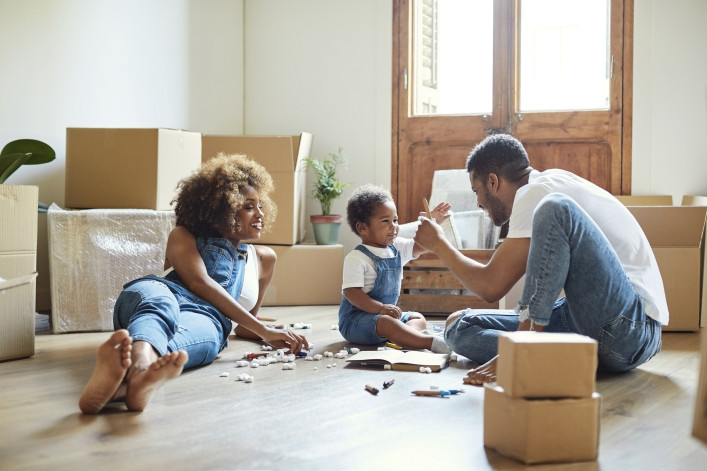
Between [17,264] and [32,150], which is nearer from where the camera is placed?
[17,264]

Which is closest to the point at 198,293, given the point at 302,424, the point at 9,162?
the point at 302,424

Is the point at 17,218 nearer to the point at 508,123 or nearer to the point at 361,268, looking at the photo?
the point at 361,268

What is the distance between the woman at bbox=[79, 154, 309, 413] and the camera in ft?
5.77

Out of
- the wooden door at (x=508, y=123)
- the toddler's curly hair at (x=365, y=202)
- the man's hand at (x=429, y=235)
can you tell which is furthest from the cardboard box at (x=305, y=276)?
the man's hand at (x=429, y=235)

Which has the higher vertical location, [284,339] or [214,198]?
[214,198]

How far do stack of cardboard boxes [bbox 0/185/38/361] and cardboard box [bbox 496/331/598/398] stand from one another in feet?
5.67

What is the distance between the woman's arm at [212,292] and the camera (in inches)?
95.9

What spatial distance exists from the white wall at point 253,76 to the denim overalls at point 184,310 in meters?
Result: 1.22

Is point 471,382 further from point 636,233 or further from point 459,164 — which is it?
point 459,164

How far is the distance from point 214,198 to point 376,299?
68cm

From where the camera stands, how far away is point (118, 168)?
11.0 feet

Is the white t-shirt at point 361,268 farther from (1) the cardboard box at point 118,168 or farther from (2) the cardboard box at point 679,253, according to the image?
(2) the cardboard box at point 679,253

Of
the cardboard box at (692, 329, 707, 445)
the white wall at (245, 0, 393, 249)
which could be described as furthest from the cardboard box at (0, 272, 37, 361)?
the white wall at (245, 0, 393, 249)

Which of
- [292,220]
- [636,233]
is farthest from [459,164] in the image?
[636,233]
